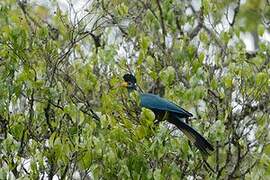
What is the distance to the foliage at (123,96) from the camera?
197 inches

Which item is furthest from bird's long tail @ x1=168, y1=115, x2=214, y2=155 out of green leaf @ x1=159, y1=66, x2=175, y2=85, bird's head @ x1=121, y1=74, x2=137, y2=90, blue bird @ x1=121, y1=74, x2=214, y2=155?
bird's head @ x1=121, y1=74, x2=137, y2=90

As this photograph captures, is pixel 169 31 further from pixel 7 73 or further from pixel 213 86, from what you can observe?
pixel 7 73

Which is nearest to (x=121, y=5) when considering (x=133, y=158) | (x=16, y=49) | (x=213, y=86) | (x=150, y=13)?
(x=150, y=13)

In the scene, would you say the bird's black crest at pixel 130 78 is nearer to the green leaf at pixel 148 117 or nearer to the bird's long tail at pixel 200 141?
the bird's long tail at pixel 200 141

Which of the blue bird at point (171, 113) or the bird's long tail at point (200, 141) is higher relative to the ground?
the blue bird at point (171, 113)

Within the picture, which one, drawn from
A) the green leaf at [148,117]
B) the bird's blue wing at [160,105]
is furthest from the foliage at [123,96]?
the bird's blue wing at [160,105]

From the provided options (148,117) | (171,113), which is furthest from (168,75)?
(148,117)

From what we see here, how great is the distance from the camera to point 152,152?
16.0ft

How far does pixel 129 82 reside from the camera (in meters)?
6.14

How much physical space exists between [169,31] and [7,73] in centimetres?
276

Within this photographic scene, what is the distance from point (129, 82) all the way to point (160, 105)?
32cm

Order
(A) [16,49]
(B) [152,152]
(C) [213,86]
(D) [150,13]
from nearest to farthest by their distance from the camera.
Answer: (B) [152,152]
(A) [16,49]
(C) [213,86]
(D) [150,13]

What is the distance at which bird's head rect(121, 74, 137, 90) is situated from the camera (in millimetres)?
6045

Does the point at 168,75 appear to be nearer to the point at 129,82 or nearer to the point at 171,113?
the point at 171,113
